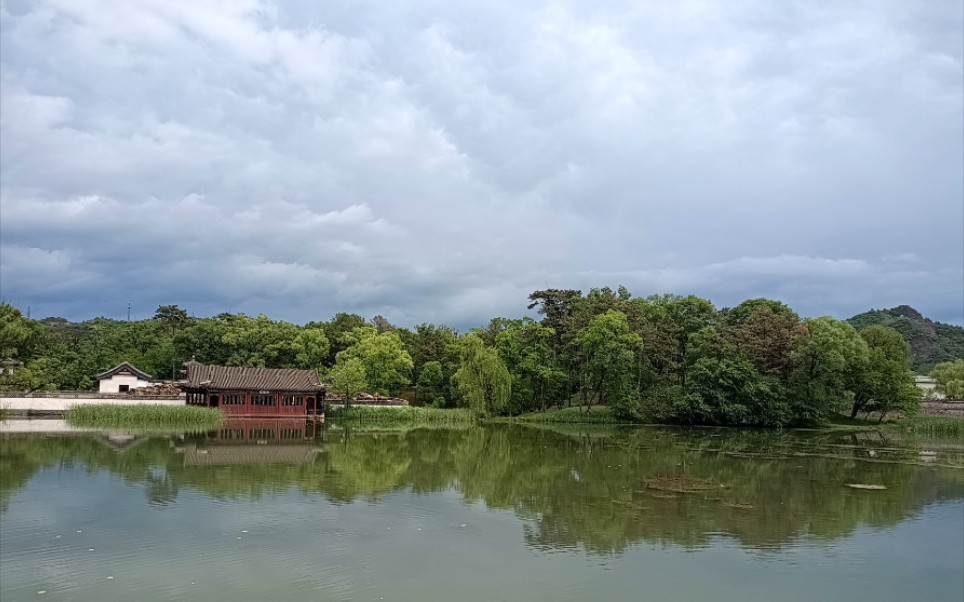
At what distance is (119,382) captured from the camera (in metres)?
43.3

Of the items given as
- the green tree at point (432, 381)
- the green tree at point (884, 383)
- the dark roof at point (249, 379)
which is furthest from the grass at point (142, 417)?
the green tree at point (884, 383)

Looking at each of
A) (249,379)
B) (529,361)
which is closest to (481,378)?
(529,361)

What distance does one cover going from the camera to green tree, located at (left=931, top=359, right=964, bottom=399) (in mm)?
53875

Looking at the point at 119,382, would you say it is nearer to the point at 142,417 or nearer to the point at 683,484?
the point at 142,417

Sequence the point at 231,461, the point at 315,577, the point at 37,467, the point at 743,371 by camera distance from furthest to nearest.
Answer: the point at 743,371 → the point at 231,461 → the point at 37,467 → the point at 315,577

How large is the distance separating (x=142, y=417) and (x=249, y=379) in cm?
911

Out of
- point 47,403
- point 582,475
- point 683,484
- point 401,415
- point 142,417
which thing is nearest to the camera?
point 683,484

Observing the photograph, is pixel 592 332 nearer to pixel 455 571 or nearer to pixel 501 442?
pixel 501 442

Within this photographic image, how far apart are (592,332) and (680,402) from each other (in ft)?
24.1

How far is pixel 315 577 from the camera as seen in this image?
8992 mm

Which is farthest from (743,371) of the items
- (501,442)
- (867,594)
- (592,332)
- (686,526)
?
(867,594)

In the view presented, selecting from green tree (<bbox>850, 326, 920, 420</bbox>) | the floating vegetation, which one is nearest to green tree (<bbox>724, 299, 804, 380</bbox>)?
green tree (<bbox>850, 326, 920, 420</bbox>)

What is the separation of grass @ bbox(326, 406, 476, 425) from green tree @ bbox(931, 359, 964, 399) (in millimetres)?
39817

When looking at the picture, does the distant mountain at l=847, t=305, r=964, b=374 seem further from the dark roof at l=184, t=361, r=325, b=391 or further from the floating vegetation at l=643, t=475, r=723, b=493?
the floating vegetation at l=643, t=475, r=723, b=493
